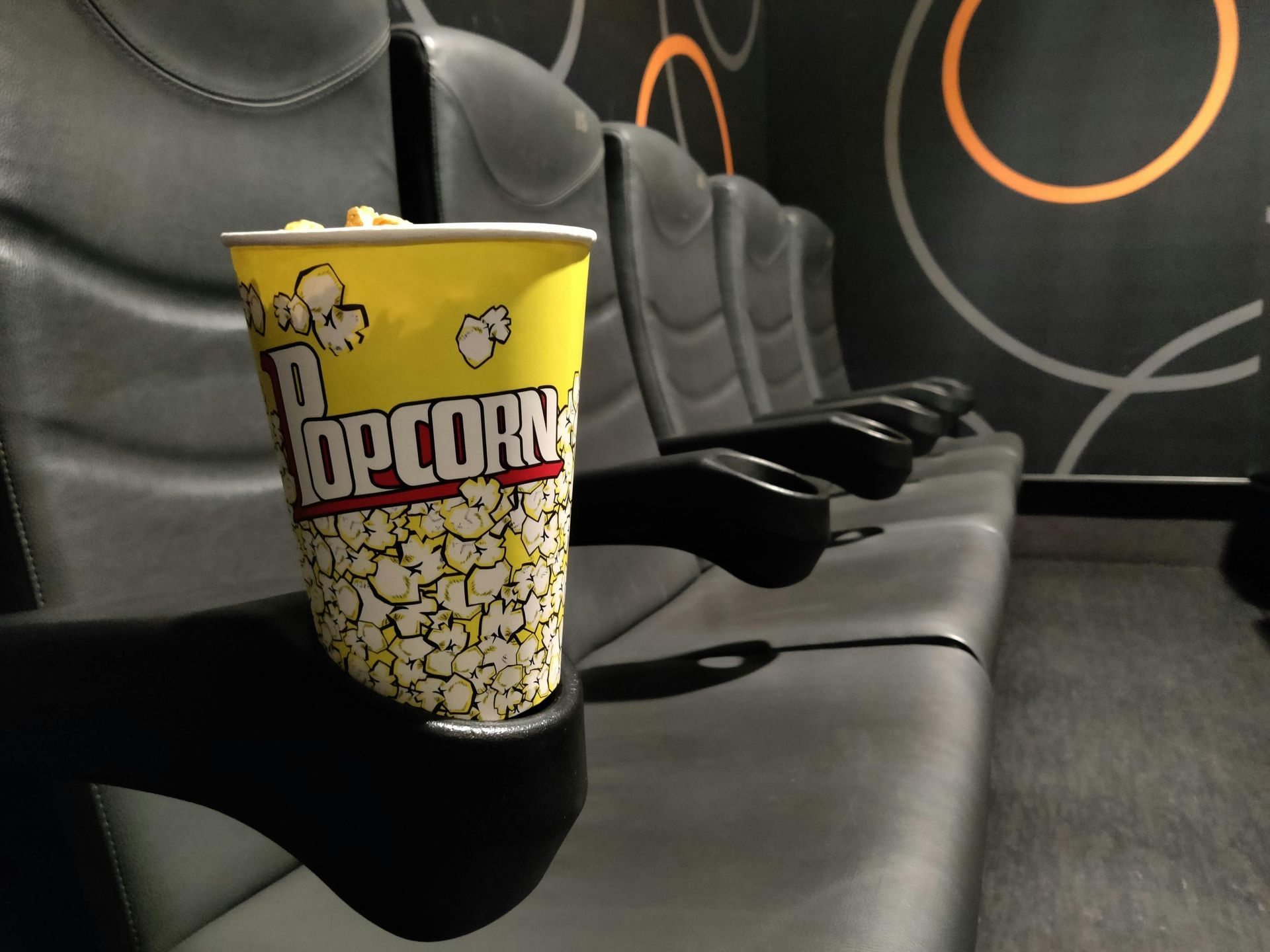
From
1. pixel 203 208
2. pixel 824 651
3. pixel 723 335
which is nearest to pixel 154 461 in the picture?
pixel 203 208

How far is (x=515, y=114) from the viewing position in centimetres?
86

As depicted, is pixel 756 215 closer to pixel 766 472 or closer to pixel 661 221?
pixel 661 221

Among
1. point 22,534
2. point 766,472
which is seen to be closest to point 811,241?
point 766,472

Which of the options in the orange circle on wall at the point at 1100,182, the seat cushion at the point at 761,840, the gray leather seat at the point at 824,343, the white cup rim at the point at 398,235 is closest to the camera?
the white cup rim at the point at 398,235

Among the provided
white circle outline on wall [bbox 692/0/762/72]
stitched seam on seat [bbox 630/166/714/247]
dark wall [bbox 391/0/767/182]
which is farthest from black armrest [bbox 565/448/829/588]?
white circle outline on wall [bbox 692/0/762/72]

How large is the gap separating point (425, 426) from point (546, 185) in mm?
725

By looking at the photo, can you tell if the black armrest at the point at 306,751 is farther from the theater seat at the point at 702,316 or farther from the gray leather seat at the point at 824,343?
the gray leather seat at the point at 824,343

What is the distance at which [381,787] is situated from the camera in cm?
29

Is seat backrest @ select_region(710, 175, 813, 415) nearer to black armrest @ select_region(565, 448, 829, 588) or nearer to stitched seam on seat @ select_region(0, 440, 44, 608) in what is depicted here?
black armrest @ select_region(565, 448, 829, 588)

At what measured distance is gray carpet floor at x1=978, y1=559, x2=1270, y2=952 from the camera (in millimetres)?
1004

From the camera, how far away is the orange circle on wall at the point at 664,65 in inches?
83.2

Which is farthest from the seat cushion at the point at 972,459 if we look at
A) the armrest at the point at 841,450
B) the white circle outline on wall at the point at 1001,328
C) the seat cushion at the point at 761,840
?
the seat cushion at the point at 761,840

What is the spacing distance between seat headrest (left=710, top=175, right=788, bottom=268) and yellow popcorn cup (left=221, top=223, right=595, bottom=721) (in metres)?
1.59

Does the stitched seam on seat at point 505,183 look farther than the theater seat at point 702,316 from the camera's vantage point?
No
